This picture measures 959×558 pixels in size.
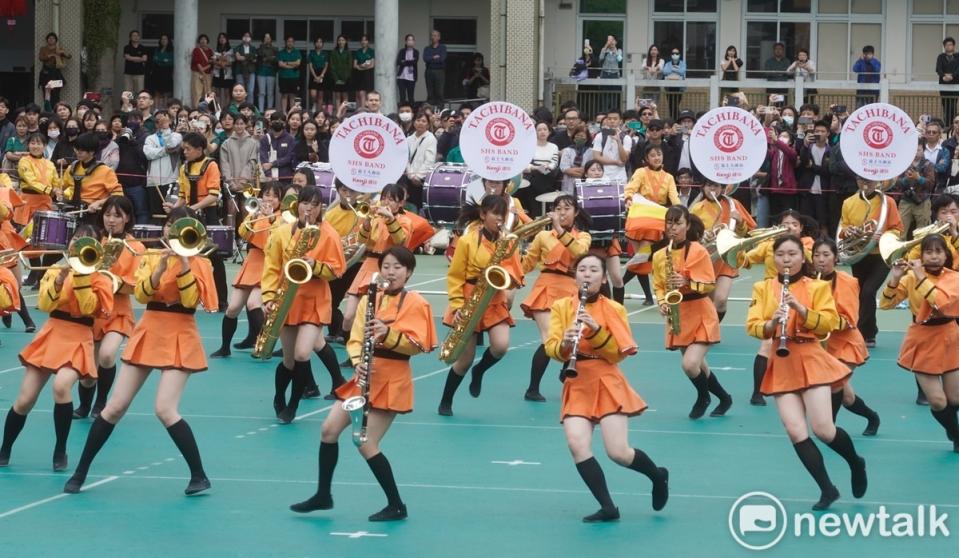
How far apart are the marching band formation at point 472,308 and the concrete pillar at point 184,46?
43.7 ft

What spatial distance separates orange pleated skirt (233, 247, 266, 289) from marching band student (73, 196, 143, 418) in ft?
8.81

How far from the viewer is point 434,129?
2244cm

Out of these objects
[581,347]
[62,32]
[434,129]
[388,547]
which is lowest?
[388,547]

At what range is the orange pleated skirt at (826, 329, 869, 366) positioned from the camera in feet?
34.3

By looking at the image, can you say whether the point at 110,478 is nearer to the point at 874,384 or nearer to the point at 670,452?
the point at 670,452

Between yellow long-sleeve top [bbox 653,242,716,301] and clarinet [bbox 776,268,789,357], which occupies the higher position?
yellow long-sleeve top [bbox 653,242,716,301]

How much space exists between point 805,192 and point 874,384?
25.7ft

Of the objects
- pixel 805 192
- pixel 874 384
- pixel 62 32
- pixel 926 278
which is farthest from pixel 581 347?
pixel 62 32

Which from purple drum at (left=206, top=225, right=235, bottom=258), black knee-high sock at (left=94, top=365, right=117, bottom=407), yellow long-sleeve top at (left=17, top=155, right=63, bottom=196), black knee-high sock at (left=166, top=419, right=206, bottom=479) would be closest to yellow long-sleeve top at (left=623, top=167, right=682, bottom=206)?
purple drum at (left=206, top=225, right=235, bottom=258)

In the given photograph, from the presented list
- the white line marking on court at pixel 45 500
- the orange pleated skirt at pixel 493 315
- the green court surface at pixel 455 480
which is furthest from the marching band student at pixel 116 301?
the orange pleated skirt at pixel 493 315

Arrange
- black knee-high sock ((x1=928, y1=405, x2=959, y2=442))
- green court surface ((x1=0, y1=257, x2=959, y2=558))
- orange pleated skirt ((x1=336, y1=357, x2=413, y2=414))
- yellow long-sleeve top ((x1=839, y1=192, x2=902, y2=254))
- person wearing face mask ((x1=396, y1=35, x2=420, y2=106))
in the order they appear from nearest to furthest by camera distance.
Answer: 1. green court surface ((x1=0, y1=257, x2=959, y2=558))
2. orange pleated skirt ((x1=336, y1=357, x2=413, y2=414))
3. black knee-high sock ((x1=928, y1=405, x2=959, y2=442))
4. yellow long-sleeve top ((x1=839, y1=192, x2=902, y2=254))
5. person wearing face mask ((x1=396, y1=35, x2=420, y2=106))

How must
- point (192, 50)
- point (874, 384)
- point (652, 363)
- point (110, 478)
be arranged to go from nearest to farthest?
point (110, 478), point (874, 384), point (652, 363), point (192, 50)
